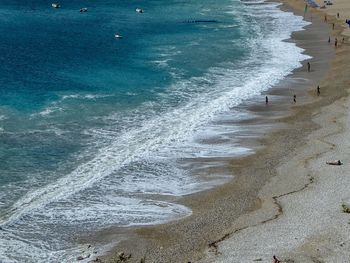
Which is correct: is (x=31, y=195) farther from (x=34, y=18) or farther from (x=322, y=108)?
(x=34, y=18)

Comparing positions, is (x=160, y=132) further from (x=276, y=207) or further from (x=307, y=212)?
(x=307, y=212)

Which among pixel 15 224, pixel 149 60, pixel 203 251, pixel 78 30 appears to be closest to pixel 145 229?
pixel 203 251

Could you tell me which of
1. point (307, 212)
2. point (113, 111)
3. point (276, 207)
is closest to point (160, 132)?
point (113, 111)

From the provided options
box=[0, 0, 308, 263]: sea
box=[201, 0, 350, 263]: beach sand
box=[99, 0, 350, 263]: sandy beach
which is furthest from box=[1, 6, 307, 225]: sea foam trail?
box=[201, 0, 350, 263]: beach sand

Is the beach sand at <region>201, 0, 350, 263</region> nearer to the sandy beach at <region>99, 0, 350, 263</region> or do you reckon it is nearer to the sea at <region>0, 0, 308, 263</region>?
the sandy beach at <region>99, 0, 350, 263</region>

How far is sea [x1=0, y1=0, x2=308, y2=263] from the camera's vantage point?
3725cm

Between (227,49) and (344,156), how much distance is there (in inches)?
1659

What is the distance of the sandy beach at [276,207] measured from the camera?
103 feet

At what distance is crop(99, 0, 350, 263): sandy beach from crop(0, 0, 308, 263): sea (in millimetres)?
1912

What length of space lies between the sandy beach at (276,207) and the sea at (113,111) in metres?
1.91

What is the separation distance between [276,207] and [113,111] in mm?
24356

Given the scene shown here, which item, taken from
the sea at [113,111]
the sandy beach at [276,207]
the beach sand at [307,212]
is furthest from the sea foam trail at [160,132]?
the beach sand at [307,212]

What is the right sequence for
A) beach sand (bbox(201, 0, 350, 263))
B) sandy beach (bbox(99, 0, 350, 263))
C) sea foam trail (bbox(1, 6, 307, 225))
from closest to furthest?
beach sand (bbox(201, 0, 350, 263)) → sandy beach (bbox(99, 0, 350, 263)) → sea foam trail (bbox(1, 6, 307, 225))

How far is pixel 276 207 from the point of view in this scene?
3641 cm
